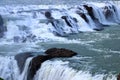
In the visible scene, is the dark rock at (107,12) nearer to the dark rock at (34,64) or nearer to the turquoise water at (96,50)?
the turquoise water at (96,50)

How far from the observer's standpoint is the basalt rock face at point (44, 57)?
1596cm

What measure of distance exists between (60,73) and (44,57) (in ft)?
5.52

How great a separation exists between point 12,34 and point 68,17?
4.16 meters

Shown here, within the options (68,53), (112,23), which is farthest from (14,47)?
(112,23)

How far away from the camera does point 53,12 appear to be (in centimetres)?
2567

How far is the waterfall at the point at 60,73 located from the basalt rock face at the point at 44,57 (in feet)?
0.79

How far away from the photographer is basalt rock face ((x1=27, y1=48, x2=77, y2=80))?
52.4ft

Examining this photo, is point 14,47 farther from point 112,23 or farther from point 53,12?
point 112,23

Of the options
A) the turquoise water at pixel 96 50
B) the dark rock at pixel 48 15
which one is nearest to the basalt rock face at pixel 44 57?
the turquoise water at pixel 96 50

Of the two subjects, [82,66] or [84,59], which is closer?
[82,66]

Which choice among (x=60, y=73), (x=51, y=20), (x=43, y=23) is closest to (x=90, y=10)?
(x=51, y=20)

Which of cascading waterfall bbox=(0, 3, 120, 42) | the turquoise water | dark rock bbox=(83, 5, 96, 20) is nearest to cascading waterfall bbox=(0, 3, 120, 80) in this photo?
cascading waterfall bbox=(0, 3, 120, 42)

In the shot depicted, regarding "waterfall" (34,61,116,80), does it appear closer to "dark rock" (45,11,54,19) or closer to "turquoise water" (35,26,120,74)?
"turquoise water" (35,26,120,74)

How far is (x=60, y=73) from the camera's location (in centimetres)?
1490
